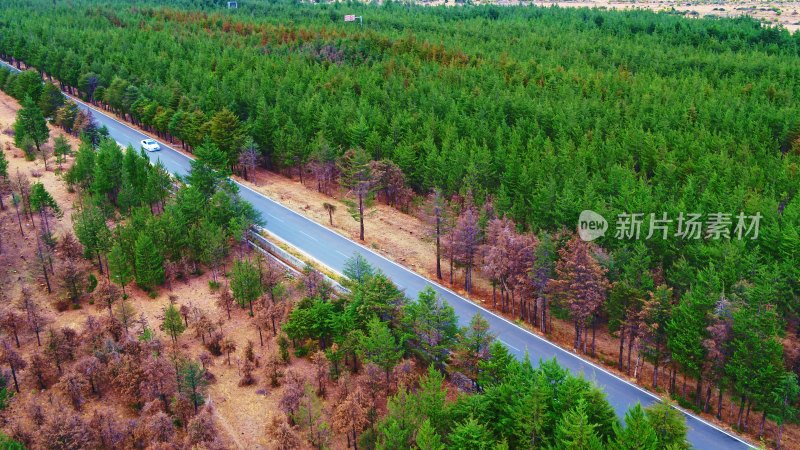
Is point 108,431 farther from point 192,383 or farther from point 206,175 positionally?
point 206,175

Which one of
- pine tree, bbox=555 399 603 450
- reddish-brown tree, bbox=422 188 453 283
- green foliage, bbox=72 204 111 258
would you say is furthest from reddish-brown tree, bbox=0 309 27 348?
pine tree, bbox=555 399 603 450

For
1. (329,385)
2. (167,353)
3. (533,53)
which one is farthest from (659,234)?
(533,53)

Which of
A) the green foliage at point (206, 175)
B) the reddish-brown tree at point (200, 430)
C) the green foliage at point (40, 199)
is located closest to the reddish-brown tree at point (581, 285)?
the reddish-brown tree at point (200, 430)

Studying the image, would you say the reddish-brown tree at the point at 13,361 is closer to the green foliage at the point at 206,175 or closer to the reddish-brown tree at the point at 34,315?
the reddish-brown tree at the point at 34,315

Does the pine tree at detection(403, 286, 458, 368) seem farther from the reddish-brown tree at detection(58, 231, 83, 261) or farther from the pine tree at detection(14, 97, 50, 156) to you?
the pine tree at detection(14, 97, 50, 156)

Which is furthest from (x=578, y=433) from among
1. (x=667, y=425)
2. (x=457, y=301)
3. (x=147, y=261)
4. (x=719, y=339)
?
(x=147, y=261)

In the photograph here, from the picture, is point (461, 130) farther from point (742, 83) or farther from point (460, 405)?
point (742, 83)
